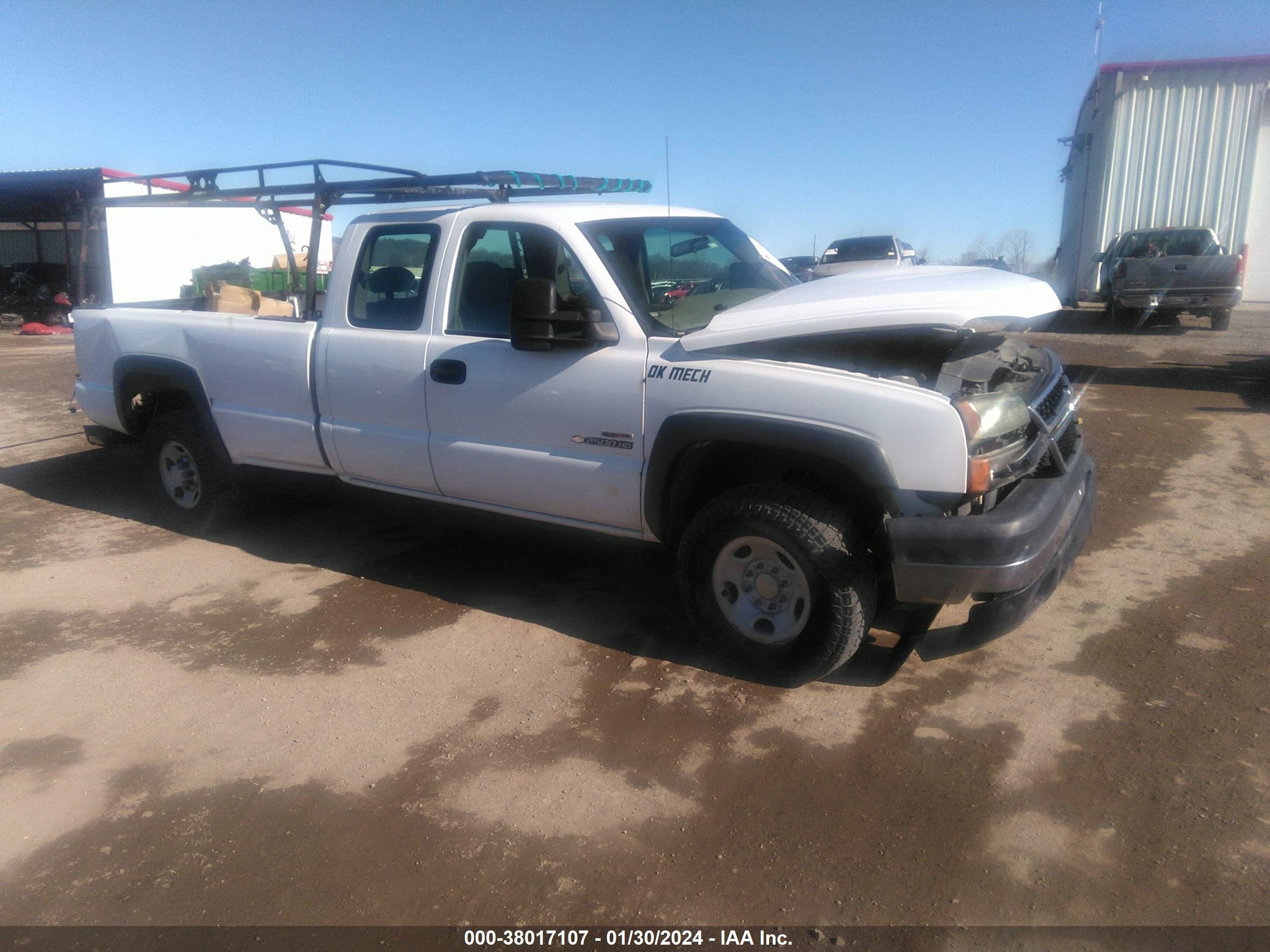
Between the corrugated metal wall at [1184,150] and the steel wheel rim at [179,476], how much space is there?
21.7m

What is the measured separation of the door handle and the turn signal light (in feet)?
7.59

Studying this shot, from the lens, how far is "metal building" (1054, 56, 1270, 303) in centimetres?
2098

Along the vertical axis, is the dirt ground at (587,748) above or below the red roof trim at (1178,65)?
below

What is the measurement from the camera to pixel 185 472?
6230 millimetres

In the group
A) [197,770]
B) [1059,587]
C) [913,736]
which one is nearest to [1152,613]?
[1059,587]

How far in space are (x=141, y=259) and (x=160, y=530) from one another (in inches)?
833

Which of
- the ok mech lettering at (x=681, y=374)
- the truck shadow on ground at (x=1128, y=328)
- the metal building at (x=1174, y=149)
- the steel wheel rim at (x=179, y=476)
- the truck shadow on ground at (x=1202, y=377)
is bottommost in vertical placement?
the steel wheel rim at (x=179, y=476)

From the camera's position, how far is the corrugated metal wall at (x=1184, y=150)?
2100 cm

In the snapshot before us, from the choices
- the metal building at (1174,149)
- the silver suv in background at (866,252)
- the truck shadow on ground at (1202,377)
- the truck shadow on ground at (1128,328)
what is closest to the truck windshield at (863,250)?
the silver suv in background at (866,252)

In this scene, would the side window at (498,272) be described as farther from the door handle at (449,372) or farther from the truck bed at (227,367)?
the truck bed at (227,367)

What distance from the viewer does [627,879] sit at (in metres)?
2.75

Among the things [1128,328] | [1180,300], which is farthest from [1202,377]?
[1128,328]

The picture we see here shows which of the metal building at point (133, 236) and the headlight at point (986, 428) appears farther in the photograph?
the metal building at point (133, 236)

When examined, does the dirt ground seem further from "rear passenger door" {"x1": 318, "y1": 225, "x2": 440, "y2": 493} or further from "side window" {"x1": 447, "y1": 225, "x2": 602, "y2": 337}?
"side window" {"x1": 447, "y1": 225, "x2": 602, "y2": 337}
